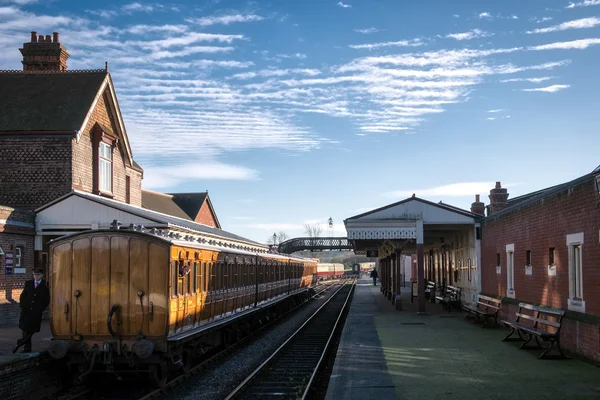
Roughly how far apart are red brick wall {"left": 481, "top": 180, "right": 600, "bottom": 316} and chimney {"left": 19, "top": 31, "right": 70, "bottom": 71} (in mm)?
18295

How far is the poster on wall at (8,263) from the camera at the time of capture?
1831cm

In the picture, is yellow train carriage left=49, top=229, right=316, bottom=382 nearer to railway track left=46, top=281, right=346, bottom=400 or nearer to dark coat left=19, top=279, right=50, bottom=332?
railway track left=46, top=281, right=346, bottom=400

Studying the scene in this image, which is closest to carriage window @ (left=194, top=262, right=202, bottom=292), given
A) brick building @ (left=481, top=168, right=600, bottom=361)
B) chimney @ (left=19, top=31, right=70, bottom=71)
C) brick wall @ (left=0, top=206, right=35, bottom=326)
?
brick building @ (left=481, top=168, right=600, bottom=361)

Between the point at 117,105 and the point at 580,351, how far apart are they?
19.7 metres

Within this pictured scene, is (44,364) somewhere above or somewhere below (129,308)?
below

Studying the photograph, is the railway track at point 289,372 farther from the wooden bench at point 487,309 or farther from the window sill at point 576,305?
the window sill at point 576,305

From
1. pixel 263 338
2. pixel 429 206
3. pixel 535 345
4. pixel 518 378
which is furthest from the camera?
pixel 429 206

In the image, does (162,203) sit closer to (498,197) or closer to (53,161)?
(53,161)

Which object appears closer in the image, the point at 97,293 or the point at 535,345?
the point at 97,293

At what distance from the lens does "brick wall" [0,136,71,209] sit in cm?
2220

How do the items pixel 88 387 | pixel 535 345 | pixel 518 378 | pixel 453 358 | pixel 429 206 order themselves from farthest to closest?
pixel 429 206
pixel 535 345
pixel 453 358
pixel 88 387
pixel 518 378

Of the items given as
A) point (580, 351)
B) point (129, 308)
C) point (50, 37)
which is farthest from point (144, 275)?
point (50, 37)

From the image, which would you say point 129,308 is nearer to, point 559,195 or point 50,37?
point 559,195

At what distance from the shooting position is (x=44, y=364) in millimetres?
11109
